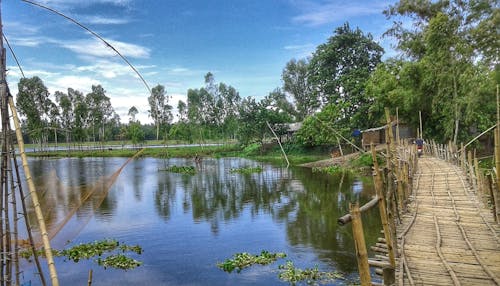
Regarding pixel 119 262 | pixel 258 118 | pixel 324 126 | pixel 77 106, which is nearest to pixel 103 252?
pixel 119 262

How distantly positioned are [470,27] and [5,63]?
2312cm

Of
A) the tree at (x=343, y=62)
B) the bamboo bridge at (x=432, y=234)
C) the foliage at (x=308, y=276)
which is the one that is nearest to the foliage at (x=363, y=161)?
the tree at (x=343, y=62)

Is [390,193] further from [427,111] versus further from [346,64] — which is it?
[346,64]

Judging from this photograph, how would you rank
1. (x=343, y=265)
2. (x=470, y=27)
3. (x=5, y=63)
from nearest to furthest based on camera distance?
(x=5, y=63)
(x=343, y=265)
(x=470, y=27)

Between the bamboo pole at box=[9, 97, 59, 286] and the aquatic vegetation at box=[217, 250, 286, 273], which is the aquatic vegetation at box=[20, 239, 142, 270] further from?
the bamboo pole at box=[9, 97, 59, 286]

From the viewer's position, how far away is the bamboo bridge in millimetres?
4754

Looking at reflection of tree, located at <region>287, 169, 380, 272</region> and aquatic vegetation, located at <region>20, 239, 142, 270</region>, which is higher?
aquatic vegetation, located at <region>20, 239, 142, 270</region>

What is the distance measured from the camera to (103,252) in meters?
11.1

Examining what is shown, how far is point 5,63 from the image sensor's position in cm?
394

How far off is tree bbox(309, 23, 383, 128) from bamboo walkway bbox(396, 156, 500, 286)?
26.6m

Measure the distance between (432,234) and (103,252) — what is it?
8604mm

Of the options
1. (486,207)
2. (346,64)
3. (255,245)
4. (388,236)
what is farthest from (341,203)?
(346,64)

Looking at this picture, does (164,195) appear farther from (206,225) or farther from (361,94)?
(361,94)

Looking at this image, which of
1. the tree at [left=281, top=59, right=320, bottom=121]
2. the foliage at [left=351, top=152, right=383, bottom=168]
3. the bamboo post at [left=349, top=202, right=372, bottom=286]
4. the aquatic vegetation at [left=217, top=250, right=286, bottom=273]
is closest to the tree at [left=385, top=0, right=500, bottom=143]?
the foliage at [left=351, top=152, right=383, bottom=168]
